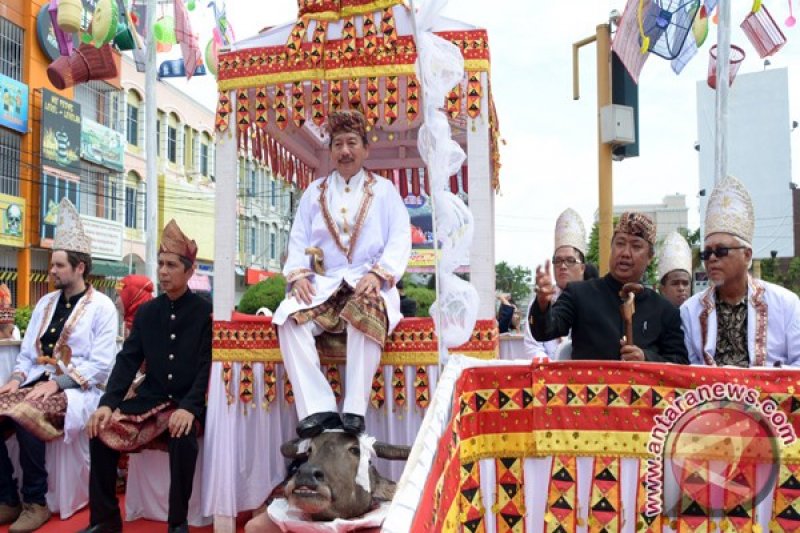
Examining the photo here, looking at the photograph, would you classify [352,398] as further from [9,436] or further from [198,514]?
A: [9,436]

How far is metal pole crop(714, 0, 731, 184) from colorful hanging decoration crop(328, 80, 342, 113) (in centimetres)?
629

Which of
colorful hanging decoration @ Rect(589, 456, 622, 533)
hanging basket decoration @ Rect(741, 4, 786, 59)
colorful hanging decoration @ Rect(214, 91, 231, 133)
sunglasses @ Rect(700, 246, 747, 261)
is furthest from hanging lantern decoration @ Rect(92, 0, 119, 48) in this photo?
colorful hanging decoration @ Rect(589, 456, 622, 533)

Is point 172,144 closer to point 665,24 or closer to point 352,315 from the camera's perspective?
point 665,24

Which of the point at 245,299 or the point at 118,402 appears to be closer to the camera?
the point at 118,402

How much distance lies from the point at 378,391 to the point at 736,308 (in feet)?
6.27

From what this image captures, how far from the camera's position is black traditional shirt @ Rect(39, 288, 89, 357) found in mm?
4238

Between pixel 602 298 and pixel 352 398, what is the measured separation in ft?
4.47

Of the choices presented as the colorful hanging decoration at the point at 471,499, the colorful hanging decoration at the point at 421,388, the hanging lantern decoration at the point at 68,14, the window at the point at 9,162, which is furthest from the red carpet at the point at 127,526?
the window at the point at 9,162

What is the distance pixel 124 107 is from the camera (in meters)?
23.1

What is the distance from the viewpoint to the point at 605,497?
2.94 metres

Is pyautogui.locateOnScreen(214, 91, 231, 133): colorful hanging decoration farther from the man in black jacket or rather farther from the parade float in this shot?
the man in black jacket

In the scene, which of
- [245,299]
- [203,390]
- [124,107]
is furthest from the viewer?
[124,107]

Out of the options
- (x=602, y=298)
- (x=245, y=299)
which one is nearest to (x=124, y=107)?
(x=245, y=299)

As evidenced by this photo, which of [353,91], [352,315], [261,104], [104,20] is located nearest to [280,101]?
[261,104]
